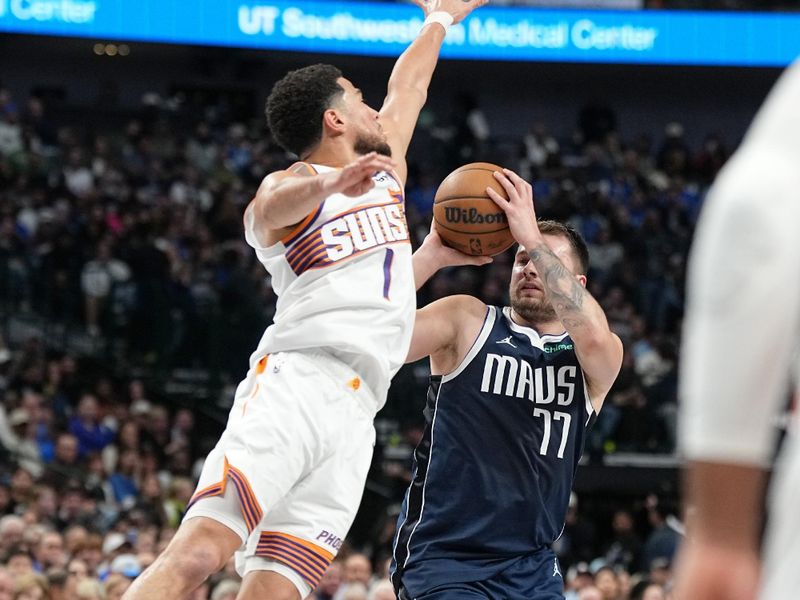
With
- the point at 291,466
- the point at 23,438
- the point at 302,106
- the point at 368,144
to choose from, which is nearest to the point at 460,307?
the point at 368,144

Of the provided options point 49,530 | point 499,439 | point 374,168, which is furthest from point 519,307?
point 49,530

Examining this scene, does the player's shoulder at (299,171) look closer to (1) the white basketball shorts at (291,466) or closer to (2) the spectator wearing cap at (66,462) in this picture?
(1) the white basketball shorts at (291,466)

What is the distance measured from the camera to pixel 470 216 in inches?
189

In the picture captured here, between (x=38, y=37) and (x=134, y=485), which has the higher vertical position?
(x=38, y=37)

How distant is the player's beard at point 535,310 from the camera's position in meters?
4.87

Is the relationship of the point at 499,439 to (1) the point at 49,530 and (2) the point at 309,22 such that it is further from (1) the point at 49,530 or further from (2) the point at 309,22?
(2) the point at 309,22

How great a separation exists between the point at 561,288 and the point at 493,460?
0.69m

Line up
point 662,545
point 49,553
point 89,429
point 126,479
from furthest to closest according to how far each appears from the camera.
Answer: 1. point 89,429
2. point 126,479
3. point 662,545
4. point 49,553

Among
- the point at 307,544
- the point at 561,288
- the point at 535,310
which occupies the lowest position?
the point at 307,544

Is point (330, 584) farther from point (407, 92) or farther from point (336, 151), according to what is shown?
point (336, 151)

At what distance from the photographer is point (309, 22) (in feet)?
57.8

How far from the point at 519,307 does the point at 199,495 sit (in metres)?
1.62

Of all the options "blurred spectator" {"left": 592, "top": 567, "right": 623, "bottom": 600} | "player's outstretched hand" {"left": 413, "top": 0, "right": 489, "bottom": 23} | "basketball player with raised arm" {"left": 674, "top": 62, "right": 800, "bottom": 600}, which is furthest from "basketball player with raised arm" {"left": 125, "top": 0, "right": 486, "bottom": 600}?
"blurred spectator" {"left": 592, "top": 567, "right": 623, "bottom": 600}

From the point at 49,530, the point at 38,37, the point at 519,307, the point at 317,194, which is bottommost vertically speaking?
the point at 49,530
